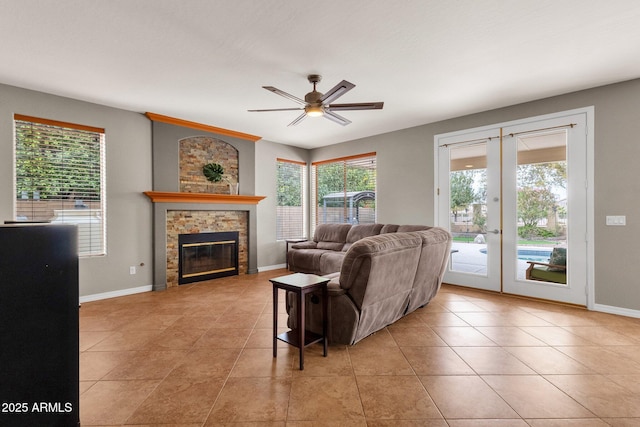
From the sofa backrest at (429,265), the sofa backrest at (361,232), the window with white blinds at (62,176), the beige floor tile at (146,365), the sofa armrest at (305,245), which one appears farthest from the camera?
the sofa armrest at (305,245)

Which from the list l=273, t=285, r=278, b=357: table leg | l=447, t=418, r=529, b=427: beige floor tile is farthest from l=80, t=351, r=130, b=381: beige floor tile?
l=447, t=418, r=529, b=427: beige floor tile

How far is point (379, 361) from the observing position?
2465 millimetres

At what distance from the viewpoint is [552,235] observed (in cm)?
401

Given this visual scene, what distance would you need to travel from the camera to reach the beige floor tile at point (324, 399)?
1811 mm

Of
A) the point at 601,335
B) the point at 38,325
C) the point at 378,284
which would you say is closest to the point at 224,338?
the point at 378,284

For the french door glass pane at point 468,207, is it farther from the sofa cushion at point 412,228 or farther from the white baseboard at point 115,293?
the white baseboard at point 115,293

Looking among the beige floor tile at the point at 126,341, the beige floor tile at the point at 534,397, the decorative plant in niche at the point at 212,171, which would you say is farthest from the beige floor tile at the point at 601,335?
the decorative plant in niche at the point at 212,171

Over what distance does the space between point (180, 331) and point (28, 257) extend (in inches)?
84.8

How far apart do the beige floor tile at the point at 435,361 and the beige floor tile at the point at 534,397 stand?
0.66 feet

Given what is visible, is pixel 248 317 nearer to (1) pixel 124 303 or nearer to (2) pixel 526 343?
(1) pixel 124 303

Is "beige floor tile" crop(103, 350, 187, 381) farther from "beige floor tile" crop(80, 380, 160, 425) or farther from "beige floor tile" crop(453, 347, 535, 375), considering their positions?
"beige floor tile" crop(453, 347, 535, 375)

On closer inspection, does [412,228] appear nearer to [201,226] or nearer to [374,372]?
[374,372]

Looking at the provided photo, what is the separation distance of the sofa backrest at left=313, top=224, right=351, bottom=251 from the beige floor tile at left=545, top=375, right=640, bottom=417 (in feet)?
13.2

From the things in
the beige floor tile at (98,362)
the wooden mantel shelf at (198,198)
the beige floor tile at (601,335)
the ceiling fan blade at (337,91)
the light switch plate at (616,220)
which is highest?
the ceiling fan blade at (337,91)
